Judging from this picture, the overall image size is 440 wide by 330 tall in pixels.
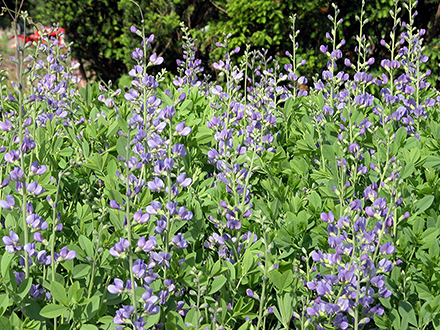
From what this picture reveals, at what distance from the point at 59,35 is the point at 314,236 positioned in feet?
8.09

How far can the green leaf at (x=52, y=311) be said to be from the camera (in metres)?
1.52

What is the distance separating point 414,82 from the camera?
2.97 m

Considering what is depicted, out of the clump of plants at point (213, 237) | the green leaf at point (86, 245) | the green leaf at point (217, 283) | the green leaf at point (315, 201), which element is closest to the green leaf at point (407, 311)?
the clump of plants at point (213, 237)

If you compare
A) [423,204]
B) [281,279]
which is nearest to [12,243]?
[281,279]

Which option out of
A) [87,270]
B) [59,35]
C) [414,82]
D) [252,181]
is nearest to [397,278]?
[252,181]

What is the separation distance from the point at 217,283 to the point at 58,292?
0.53 meters

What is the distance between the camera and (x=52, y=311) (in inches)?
60.5

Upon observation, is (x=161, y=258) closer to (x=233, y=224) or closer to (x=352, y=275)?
(x=233, y=224)

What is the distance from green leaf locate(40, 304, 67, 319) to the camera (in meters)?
1.52

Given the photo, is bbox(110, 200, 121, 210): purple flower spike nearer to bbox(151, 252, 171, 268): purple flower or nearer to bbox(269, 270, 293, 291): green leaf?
bbox(151, 252, 171, 268): purple flower

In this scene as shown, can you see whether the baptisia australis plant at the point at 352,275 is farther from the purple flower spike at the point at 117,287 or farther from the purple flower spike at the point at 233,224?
the purple flower spike at the point at 117,287

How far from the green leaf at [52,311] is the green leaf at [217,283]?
497mm

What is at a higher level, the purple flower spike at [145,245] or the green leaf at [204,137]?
the purple flower spike at [145,245]

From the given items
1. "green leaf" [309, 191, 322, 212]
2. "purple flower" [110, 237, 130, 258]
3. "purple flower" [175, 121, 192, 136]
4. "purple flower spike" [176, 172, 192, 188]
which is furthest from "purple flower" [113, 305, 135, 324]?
"green leaf" [309, 191, 322, 212]
